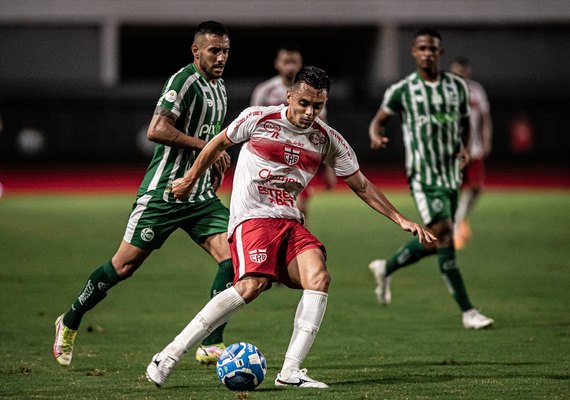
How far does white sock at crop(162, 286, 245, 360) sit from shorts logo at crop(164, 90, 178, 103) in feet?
4.96

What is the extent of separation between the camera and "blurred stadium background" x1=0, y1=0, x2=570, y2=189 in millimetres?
30188

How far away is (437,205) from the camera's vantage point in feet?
31.2

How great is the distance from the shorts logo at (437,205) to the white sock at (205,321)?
3554mm

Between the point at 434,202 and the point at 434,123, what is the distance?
2.39 ft

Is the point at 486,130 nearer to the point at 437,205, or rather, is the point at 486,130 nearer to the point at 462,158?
the point at 462,158

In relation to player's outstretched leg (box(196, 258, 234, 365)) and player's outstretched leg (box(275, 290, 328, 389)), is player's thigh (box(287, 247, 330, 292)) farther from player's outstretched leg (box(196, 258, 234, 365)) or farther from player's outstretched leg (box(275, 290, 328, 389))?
player's outstretched leg (box(196, 258, 234, 365))

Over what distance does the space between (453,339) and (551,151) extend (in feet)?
77.4

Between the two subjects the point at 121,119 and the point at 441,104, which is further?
the point at 121,119

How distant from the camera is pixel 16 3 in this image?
31.2 metres

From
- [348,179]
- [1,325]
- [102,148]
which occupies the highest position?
[348,179]

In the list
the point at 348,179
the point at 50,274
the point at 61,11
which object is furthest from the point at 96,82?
the point at 348,179

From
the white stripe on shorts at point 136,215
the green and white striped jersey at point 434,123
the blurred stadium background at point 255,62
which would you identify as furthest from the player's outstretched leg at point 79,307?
the blurred stadium background at point 255,62

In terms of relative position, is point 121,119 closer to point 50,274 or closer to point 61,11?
point 61,11

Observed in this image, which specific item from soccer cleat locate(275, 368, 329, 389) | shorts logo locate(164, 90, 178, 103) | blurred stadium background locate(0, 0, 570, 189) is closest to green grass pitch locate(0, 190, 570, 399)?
soccer cleat locate(275, 368, 329, 389)
